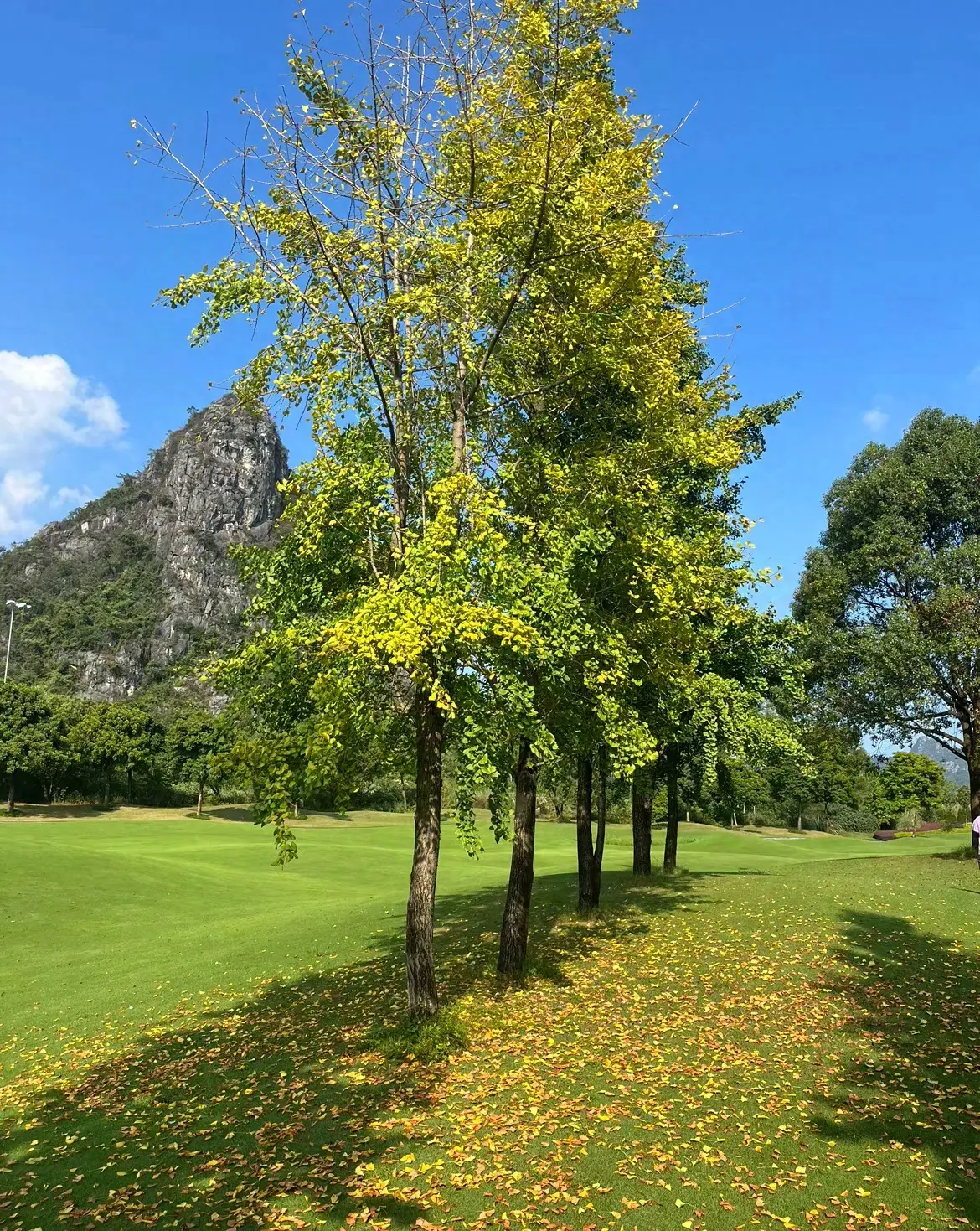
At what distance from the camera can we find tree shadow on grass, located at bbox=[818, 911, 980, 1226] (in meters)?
7.13

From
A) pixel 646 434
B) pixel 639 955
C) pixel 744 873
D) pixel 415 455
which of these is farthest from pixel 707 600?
pixel 744 873


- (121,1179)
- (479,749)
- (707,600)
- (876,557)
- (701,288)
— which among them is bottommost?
(121,1179)

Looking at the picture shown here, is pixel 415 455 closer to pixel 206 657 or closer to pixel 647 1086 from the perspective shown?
pixel 206 657

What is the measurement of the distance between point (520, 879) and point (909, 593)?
21376mm

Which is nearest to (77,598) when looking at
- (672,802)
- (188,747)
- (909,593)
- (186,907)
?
(188,747)

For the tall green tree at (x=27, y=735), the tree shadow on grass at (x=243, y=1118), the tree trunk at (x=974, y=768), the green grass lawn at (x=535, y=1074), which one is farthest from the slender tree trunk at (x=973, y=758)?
the tall green tree at (x=27, y=735)

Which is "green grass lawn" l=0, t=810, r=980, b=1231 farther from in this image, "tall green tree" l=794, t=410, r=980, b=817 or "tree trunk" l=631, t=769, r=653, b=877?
"tall green tree" l=794, t=410, r=980, b=817

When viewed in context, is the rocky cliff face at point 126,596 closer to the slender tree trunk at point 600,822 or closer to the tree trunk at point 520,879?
the slender tree trunk at point 600,822

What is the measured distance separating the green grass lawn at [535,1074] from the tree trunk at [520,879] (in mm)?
490

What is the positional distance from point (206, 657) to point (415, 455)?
4.14 meters

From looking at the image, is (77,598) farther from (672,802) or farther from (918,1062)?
(918,1062)

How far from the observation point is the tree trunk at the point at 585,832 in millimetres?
16422

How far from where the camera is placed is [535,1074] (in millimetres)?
9266

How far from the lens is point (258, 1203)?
7027mm
